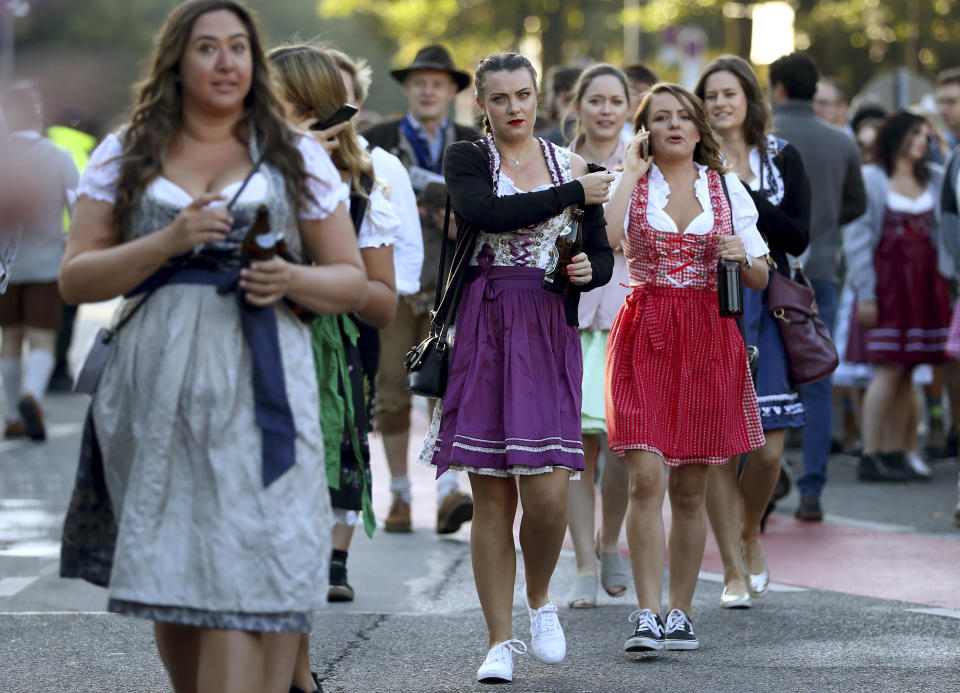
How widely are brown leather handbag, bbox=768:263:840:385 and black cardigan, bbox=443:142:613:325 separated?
164 cm

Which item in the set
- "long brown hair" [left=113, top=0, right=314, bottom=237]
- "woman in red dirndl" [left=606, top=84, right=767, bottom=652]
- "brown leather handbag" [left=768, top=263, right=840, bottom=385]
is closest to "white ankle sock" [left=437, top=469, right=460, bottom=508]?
"brown leather handbag" [left=768, top=263, right=840, bottom=385]

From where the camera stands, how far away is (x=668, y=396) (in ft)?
18.0

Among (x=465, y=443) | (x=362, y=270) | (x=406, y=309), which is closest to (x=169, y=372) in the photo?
(x=362, y=270)

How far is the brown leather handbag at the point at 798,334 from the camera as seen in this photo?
259 inches

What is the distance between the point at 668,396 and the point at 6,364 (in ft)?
23.7

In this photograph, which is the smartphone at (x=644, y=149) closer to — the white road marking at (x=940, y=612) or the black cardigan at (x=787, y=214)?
the black cardigan at (x=787, y=214)

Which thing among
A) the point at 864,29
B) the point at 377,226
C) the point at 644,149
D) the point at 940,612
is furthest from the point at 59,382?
the point at 864,29

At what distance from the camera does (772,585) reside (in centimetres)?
678

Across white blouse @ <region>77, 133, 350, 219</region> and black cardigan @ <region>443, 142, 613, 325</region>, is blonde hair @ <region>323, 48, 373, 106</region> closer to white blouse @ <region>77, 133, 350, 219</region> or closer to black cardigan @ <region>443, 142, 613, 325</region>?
black cardigan @ <region>443, 142, 613, 325</region>

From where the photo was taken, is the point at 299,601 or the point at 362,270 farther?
the point at 362,270

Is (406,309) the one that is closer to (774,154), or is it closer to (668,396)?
(774,154)

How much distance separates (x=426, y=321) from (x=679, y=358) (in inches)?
108

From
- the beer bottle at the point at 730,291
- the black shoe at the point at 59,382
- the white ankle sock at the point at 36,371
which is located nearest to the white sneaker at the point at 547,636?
the beer bottle at the point at 730,291

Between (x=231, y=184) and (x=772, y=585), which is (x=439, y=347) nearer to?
(x=231, y=184)
